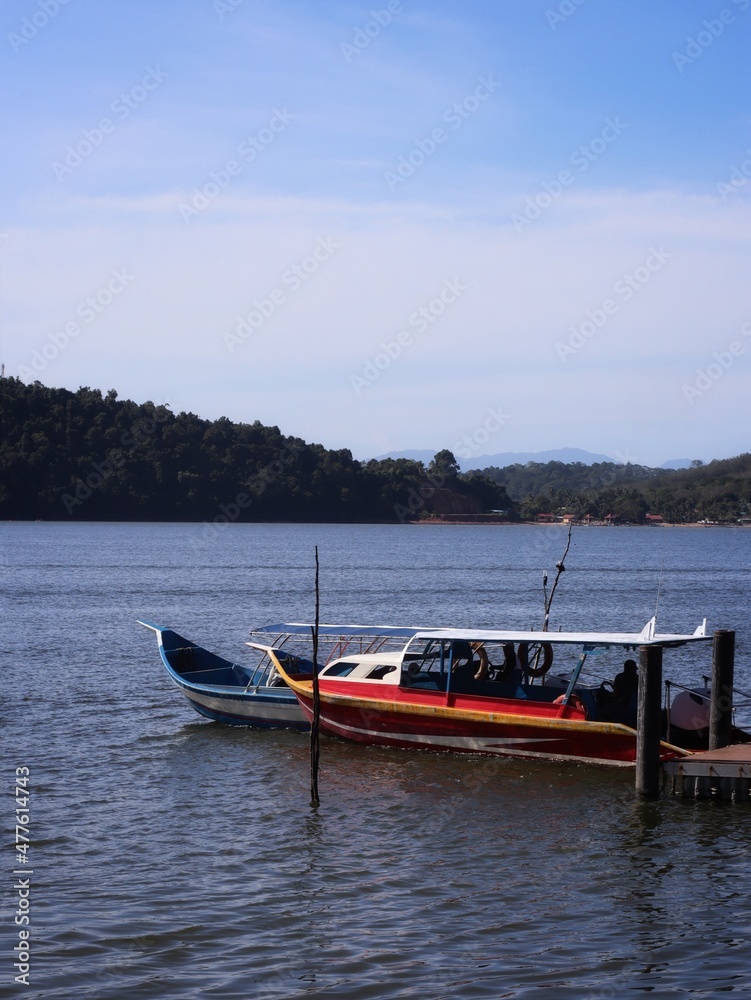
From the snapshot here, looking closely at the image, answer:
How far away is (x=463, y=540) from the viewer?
180500 mm

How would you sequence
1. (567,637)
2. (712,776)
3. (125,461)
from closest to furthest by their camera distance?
(712,776), (567,637), (125,461)

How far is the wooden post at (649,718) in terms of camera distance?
19.3 meters

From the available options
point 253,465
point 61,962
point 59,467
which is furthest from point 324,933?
point 253,465

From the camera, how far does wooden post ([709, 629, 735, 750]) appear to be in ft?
71.0

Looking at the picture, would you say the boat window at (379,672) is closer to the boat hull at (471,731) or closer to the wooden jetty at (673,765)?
the boat hull at (471,731)

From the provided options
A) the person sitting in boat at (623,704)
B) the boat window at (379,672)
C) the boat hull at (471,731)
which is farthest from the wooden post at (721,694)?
the boat window at (379,672)

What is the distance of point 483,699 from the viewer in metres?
22.9

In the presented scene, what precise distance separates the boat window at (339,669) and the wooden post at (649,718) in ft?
23.9

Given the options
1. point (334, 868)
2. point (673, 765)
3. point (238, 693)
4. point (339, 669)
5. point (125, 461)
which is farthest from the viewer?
point (125, 461)

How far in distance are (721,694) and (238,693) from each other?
435 inches

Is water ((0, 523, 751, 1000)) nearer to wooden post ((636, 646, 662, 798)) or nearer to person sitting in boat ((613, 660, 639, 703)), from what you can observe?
wooden post ((636, 646, 662, 798))

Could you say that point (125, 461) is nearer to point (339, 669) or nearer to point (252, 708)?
point (252, 708)

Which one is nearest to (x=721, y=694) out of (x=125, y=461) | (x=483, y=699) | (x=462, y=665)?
(x=483, y=699)

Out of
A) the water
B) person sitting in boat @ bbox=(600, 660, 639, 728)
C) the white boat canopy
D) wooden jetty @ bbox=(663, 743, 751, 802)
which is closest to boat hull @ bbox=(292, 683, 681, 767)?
the water
